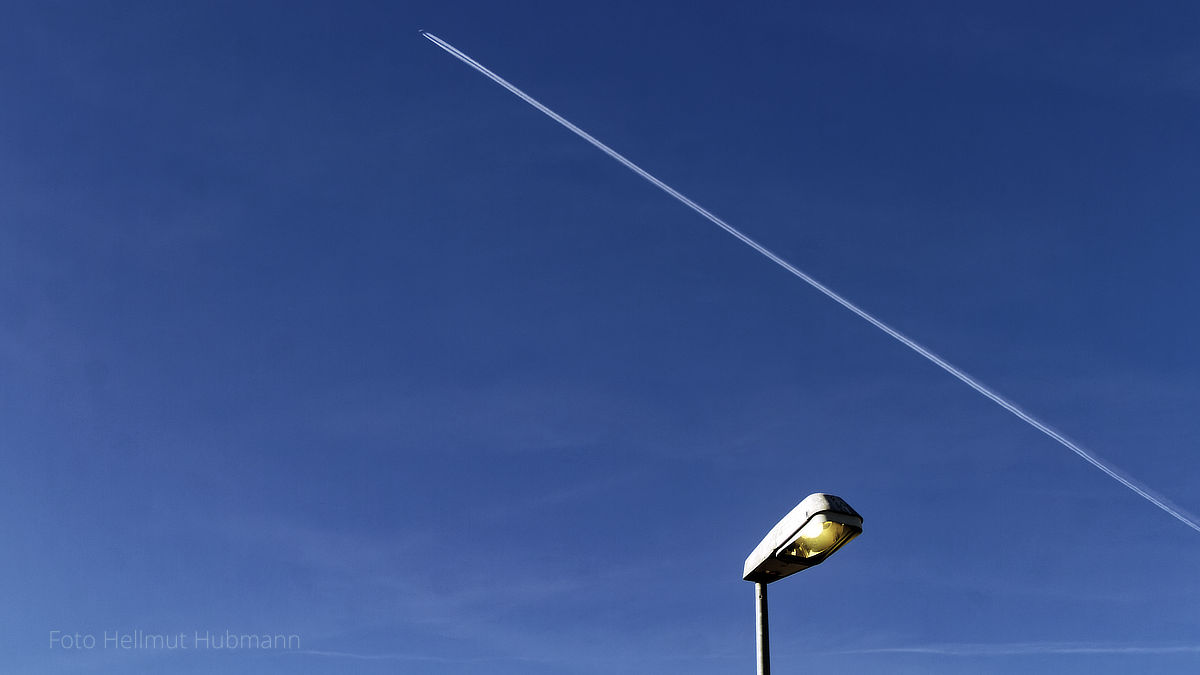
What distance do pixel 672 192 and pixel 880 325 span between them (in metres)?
12.9

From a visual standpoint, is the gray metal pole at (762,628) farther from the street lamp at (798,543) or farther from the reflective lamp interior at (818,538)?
the reflective lamp interior at (818,538)

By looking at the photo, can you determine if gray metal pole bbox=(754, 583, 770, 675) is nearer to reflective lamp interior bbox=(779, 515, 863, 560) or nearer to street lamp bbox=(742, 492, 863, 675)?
street lamp bbox=(742, 492, 863, 675)

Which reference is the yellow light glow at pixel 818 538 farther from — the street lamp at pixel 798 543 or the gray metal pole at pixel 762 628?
the gray metal pole at pixel 762 628

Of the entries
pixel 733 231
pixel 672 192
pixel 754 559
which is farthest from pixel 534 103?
pixel 754 559

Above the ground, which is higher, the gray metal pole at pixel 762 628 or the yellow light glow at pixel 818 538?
the yellow light glow at pixel 818 538

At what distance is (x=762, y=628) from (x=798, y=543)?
3.46 ft

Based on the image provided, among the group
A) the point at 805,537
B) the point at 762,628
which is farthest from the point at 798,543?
the point at 762,628

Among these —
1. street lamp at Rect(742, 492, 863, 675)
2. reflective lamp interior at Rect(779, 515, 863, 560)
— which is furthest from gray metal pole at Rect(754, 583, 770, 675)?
reflective lamp interior at Rect(779, 515, 863, 560)

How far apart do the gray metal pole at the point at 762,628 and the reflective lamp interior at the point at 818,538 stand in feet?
2.31

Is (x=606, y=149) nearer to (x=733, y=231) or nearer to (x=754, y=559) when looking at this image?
(x=733, y=231)

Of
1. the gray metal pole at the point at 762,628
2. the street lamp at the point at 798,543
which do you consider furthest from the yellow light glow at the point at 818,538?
the gray metal pole at the point at 762,628

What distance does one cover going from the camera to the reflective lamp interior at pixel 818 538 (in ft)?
25.0

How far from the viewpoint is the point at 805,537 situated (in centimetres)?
780

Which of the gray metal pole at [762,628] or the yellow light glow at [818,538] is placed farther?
the gray metal pole at [762,628]
